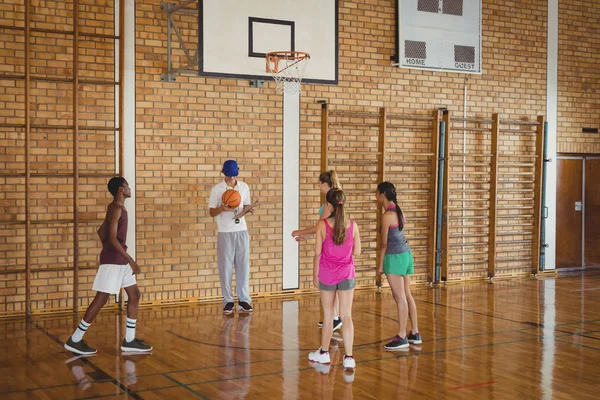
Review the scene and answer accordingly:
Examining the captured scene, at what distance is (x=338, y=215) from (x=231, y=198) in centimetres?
279

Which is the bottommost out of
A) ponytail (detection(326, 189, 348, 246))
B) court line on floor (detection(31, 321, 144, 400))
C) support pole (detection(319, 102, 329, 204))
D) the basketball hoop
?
court line on floor (detection(31, 321, 144, 400))

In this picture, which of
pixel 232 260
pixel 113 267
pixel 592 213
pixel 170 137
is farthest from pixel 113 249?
pixel 592 213

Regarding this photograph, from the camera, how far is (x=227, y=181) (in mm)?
8828

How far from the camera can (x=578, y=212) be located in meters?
13.1

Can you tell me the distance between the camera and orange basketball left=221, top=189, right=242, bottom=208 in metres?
8.60

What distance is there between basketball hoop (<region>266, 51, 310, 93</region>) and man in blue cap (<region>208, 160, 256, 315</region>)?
1.19m

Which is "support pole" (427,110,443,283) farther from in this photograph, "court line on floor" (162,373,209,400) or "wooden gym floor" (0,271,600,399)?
"court line on floor" (162,373,209,400)

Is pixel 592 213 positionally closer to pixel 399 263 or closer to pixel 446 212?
pixel 446 212

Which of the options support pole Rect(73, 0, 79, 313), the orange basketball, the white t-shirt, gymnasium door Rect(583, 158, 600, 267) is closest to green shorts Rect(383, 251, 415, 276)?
the orange basketball

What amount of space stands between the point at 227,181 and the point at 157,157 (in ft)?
3.62

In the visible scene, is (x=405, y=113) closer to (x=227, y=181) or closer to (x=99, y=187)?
(x=227, y=181)

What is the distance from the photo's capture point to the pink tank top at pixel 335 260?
603 centimetres

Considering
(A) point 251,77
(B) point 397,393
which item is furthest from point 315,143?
(B) point 397,393

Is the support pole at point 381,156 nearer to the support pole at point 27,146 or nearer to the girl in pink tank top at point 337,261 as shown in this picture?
the support pole at point 27,146
